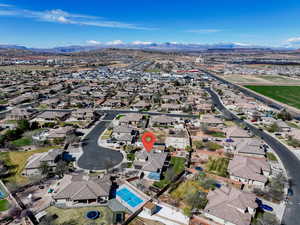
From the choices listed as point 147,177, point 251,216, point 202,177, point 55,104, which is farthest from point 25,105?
point 251,216

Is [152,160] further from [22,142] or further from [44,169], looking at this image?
[22,142]

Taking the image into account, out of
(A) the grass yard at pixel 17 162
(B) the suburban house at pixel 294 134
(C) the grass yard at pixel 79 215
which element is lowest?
(C) the grass yard at pixel 79 215

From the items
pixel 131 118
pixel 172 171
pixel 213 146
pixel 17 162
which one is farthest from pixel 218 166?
pixel 17 162

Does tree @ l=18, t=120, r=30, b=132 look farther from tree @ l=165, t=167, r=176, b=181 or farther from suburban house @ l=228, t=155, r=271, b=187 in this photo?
suburban house @ l=228, t=155, r=271, b=187

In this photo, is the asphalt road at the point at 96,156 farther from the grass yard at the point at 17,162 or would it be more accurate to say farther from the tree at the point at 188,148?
the tree at the point at 188,148

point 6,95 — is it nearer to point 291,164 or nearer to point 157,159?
point 157,159

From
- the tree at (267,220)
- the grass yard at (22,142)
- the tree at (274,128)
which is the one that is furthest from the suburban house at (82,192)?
the tree at (274,128)

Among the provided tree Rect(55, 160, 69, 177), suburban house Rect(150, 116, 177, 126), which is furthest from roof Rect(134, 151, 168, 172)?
suburban house Rect(150, 116, 177, 126)
